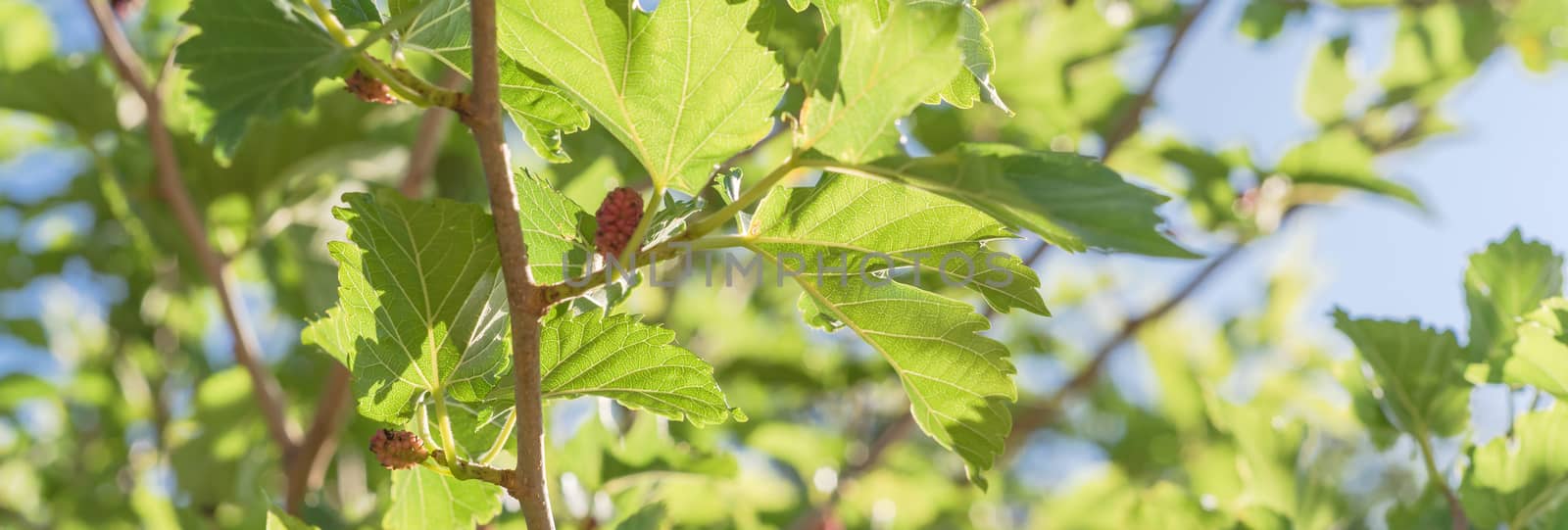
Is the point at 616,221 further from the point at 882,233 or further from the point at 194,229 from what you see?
the point at 194,229

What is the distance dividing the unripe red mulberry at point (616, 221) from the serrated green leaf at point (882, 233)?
60mm

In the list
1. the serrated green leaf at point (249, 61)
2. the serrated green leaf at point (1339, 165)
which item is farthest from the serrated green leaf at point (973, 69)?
the serrated green leaf at point (1339, 165)

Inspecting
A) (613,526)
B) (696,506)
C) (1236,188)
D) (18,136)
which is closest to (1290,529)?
(613,526)

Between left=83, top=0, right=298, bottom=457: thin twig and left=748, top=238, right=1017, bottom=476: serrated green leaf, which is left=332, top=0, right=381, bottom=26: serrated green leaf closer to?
left=748, top=238, right=1017, bottom=476: serrated green leaf

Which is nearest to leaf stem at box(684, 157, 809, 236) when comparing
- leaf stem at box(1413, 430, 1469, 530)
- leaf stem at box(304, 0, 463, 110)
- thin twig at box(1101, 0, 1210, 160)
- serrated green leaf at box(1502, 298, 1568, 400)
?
leaf stem at box(304, 0, 463, 110)

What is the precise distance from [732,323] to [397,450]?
1.22 metres

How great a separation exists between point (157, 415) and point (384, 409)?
1360 mm

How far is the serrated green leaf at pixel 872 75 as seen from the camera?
0.46 meters

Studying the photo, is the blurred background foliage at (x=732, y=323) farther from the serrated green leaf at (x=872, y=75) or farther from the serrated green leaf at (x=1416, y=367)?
the serrated green leaf at (x=872, y=75)

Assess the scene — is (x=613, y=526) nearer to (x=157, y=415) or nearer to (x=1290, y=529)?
(x=1290, y=529)

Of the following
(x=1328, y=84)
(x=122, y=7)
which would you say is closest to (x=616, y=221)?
(x=122, y=7)

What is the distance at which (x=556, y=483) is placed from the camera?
3.78 ft

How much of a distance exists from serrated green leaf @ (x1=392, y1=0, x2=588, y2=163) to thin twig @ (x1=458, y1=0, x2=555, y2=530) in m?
0.06

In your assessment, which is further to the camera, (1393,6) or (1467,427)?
(1393,6)
